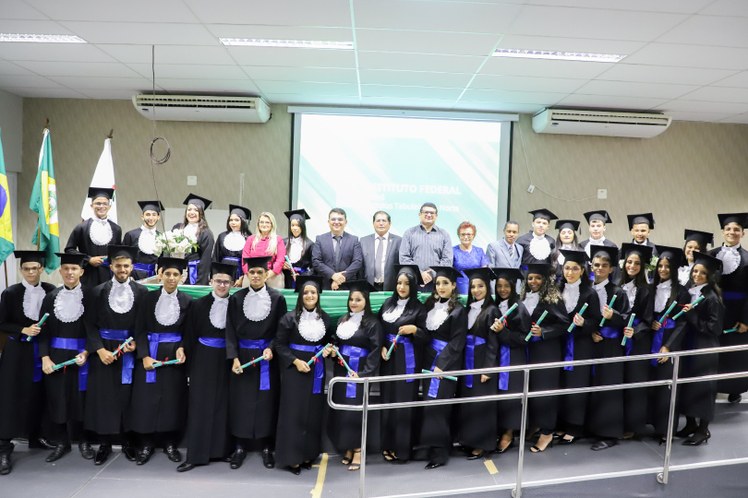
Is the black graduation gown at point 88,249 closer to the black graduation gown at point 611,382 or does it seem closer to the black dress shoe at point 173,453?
the black dress shoe at point 173,453

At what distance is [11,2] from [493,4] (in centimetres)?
374

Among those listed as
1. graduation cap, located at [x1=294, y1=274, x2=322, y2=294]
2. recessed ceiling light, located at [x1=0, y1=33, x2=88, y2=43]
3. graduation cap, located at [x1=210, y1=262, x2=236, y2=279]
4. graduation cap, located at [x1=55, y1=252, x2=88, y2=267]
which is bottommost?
graduation cap, located at [x1=294, y1=274, x2=322, y2=294]

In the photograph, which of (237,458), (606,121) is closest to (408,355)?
(237,458)

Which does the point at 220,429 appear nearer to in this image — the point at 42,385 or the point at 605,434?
the point at 42,385

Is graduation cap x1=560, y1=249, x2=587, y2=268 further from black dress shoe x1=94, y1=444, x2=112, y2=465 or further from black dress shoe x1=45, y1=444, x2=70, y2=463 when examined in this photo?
black dress shoe x1=45, y1=444, x2=70, y2=463

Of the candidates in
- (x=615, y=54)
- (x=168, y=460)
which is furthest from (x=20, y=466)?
(x=615, y=54)

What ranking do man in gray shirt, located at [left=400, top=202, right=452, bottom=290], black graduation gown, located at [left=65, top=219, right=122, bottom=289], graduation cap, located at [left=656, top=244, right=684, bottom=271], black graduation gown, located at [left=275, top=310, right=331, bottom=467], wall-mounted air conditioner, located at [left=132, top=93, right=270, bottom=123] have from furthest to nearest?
wall-mounted air conditioner, located at [left=132, top=93, right=270, bottom=123], man in gray shirt, located at [left=400, top=202, right=452, bottom=290], black graduation gown, located at [left=65, top=219, right=122, bottom=289], graduation cap, located at [left=656, top=244, right=684, bottom=271], black graduation gown, located at [left=275, top=310, right=331, bottom=467]

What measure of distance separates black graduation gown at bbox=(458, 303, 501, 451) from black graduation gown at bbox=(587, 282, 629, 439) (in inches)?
31.9

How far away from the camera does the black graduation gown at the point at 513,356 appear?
13.3 feet

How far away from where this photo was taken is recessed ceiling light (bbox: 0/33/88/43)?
17.1ft

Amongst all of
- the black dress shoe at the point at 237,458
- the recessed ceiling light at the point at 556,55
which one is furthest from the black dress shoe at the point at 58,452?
the recessed ceiling light at the point at 556,55

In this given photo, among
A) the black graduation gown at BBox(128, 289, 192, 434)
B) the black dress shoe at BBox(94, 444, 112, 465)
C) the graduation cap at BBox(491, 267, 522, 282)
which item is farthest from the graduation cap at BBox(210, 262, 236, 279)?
the graduation cap at BBox(491, 267, 522, 282)

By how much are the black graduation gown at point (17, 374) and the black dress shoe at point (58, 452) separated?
0.74 feet

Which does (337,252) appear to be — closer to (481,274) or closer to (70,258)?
(481,274)
